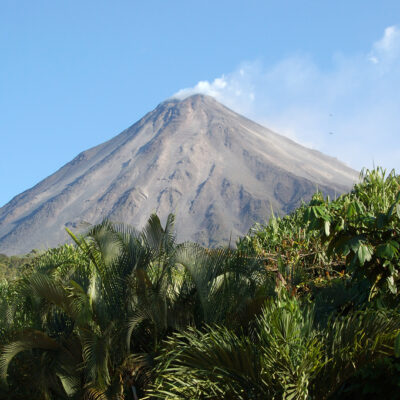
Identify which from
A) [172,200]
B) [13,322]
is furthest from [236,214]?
[13,322]

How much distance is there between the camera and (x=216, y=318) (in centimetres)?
642

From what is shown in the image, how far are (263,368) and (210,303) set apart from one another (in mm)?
2051

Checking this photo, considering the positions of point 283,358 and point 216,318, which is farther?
point 216,318

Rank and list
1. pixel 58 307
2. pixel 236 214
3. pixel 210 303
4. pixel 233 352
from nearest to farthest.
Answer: pixel 233 352 < pixel 210 303 < pixel 58 307 < pixel 236 214

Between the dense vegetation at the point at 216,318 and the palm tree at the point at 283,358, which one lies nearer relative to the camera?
the palm tree at the point at 283,358

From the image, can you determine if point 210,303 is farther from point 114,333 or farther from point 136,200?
point 136,200

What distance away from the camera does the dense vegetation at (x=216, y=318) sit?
461cm

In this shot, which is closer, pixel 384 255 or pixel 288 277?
pixel 384 255

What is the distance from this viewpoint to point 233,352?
4.68m

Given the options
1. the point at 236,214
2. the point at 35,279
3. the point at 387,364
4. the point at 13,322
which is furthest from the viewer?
the point at 236,214

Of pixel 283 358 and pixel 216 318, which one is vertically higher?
pixel 216 318

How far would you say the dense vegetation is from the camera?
15.1ft

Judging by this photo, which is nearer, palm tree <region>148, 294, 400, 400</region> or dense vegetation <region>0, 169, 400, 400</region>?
palm tree <region>148, 294, 400, 400</region>

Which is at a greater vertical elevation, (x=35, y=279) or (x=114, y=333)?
(x=35, y=279)
